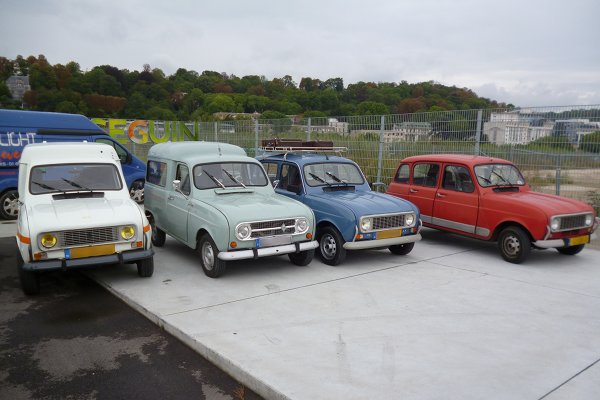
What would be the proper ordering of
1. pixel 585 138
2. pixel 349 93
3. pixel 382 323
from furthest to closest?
pixel 349 93 < pixel 585 138 < pixel 382 323

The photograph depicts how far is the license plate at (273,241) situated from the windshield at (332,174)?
172 centimetres

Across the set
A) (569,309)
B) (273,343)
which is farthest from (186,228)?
(569,309)

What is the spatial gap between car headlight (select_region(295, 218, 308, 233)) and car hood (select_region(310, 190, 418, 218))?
804mm

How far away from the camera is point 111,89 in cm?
4159

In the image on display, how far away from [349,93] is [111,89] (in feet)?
73.6

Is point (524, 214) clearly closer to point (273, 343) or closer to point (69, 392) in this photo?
point (273, 343)

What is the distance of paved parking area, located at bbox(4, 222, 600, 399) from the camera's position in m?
3.84

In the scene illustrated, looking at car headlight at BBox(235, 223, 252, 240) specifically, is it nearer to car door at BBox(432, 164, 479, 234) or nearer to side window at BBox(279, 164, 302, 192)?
side window at BBox(279, 164, 302, 192)

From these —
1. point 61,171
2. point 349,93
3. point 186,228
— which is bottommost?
point 186,228

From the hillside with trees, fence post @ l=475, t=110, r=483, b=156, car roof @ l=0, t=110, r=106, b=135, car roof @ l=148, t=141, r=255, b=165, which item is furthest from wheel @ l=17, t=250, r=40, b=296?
the hillside with trees

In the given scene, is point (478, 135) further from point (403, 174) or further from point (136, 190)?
point (136, 190)

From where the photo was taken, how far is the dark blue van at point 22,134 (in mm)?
11188

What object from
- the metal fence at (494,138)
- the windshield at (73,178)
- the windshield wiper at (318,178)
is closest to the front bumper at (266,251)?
the windshield wiper at (318,178)

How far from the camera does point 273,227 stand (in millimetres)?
6652
